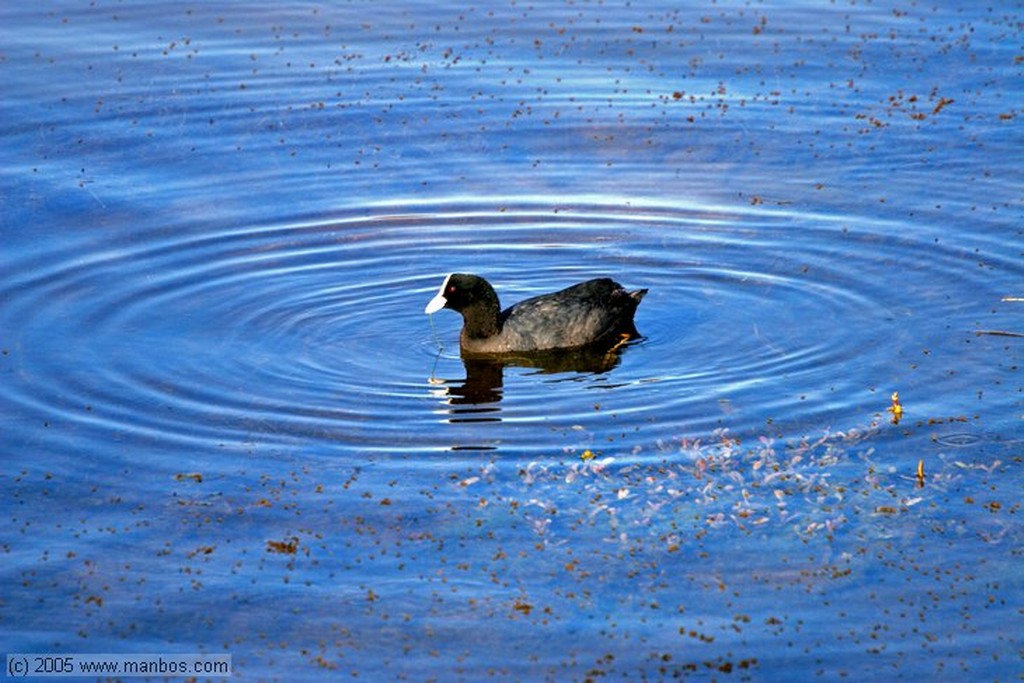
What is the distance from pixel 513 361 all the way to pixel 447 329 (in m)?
0.87

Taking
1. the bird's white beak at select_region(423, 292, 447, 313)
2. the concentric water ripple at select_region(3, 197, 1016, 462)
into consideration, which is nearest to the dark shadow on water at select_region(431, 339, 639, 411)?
the concentric water ripple at select_region(3, 197, 1016, 462)

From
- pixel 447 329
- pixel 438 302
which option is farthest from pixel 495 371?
pixel 447 329

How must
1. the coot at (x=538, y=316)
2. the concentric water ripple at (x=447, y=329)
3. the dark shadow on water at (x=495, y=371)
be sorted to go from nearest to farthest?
the concentric water ripple at (x=447, y=329)
the dark shadow on water at (x=495, y=371)
the coot at (x=538, y=316)

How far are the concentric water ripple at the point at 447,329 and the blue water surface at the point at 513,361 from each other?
0.04m

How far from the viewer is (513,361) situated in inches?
521

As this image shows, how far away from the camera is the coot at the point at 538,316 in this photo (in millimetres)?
13109

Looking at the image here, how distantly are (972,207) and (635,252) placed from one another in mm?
3279

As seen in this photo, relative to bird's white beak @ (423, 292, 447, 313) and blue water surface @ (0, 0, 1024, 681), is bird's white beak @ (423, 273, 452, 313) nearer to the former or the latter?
bird's white beak @ (423, 292, 447, 313)

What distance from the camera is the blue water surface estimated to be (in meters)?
9.01

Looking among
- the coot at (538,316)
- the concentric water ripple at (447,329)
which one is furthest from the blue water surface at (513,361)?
the coot at (538,316)

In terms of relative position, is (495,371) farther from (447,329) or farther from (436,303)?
(447,329)

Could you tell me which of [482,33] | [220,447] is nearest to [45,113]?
[482,33]

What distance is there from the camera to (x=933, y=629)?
8.78 m

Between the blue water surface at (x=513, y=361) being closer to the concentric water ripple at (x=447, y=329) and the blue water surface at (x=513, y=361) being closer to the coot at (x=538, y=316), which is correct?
the concentric water ripple at (x=447, y=329)
